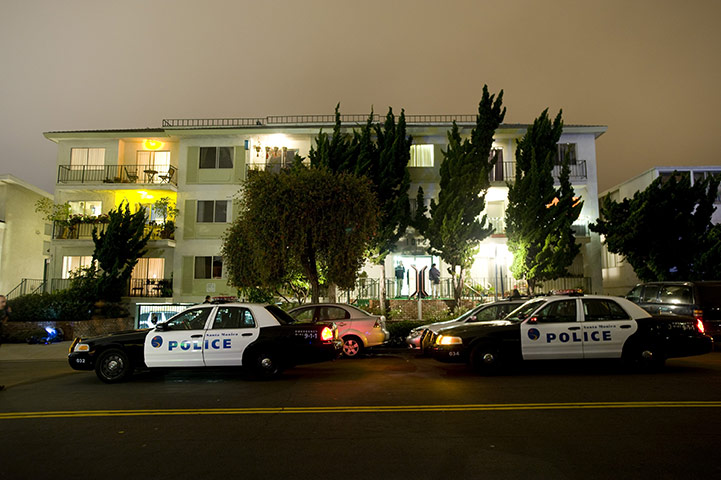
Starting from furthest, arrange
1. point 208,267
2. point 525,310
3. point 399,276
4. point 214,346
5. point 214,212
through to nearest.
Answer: point 214,212, point 208,267, point 399,276, point 525,310, point 214,346

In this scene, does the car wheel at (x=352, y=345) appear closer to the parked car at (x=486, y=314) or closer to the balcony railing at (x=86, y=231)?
the parked car at (x=486, y=314)

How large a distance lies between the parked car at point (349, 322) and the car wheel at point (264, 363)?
10.6 ft

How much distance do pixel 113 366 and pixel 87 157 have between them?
20.5 metres

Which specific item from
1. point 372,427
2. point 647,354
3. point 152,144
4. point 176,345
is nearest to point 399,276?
point 647,354

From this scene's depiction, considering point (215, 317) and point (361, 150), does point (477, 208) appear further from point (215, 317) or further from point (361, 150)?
point (215, 317)

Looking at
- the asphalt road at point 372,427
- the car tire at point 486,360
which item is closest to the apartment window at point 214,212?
the asphalt road at point 372,427

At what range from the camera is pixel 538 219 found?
2127 centimetres

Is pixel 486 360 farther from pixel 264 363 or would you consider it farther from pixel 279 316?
pixel 264 363

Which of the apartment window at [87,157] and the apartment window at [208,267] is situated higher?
the apartment window at [87,157]

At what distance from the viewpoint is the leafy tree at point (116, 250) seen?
2164 cm

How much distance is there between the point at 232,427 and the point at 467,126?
21758 mm

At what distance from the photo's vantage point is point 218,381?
10.1 m

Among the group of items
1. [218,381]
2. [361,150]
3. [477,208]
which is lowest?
[218,381]

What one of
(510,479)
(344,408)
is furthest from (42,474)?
(510,479)
